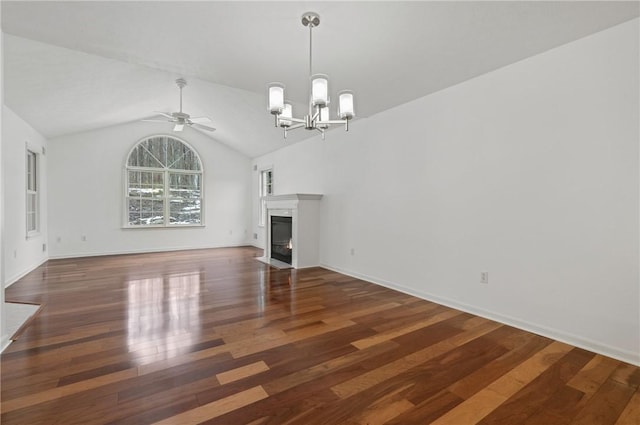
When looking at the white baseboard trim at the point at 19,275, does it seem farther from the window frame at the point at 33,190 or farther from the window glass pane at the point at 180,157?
Result: the window glass pane at the point at 180,157

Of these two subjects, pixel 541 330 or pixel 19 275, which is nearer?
pixel 541 330

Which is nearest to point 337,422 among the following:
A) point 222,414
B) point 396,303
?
point 222,414

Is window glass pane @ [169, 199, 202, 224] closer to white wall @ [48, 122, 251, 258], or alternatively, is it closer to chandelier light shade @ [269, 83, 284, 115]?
white wall @ [48, 122, 251, 258]

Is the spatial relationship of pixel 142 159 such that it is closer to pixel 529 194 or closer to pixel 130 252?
pixel 130 252

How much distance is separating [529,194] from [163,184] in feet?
24.7

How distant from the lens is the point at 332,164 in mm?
5457

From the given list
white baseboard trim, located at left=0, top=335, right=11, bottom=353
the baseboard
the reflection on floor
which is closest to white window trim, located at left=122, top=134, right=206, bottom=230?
the baseboard

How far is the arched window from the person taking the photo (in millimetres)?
7152

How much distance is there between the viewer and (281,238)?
615 centimetres

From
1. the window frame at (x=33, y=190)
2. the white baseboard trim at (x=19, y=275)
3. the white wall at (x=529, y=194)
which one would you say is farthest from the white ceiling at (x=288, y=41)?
the white baseboard trim at (x=19, y=275)

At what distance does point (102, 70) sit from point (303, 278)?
157 inches

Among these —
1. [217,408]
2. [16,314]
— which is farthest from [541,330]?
[16,314]

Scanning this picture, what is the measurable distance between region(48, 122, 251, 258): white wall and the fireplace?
8.16 feet

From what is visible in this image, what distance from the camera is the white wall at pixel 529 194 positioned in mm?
2316
